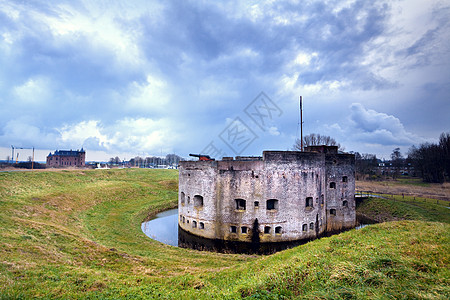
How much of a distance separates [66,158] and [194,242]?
288ft

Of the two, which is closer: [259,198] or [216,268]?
[216,268]

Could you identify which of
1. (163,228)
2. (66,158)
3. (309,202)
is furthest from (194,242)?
(66,158)

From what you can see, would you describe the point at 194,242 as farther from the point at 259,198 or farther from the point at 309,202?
the point at 309,202

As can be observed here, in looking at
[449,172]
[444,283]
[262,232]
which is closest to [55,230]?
[262,232]

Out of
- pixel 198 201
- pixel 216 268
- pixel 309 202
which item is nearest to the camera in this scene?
pixel 216 268

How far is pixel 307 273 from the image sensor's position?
607cm

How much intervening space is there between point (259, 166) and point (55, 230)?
42.5 feet

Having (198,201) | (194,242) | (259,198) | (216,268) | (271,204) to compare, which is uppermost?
(259,198)

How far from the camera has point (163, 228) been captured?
1997 cm

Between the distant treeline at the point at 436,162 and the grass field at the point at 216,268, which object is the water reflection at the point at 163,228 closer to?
the grass field at the point at 216,268

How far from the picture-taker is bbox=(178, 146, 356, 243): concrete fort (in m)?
15.7

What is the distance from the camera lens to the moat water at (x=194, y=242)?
590 inches

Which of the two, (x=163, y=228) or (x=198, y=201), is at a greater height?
(x=198, y=201)

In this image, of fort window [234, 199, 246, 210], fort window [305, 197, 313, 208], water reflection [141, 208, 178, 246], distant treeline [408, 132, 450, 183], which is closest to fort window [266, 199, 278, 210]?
fort window [234, 199, 246, 210]
